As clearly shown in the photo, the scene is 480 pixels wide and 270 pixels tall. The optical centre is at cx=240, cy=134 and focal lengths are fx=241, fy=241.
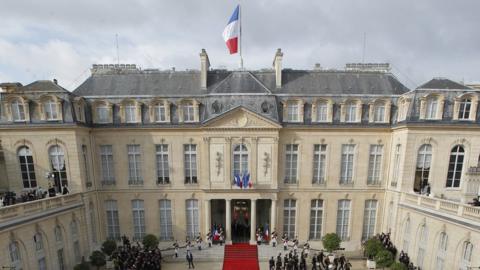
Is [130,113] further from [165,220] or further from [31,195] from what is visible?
[165,220]

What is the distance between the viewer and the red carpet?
20.7 meters

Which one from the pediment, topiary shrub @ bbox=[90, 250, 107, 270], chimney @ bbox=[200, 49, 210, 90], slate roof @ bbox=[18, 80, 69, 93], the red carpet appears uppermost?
chimney @ bbox=[200, 49, 210, 90]

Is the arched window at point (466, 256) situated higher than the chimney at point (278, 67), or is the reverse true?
the chimney at point (278, 67)

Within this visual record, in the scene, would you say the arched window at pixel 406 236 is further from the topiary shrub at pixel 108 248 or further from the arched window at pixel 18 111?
the arched window at pixel 18 111

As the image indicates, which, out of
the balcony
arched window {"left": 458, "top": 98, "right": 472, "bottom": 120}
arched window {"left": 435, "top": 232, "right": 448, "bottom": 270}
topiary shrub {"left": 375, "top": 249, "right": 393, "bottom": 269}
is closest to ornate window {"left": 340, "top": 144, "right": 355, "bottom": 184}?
topiary shrub {"left": 375, "top": 249, "right": 393, "bottom": 269}

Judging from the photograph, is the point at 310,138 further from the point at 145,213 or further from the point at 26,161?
the point at 26,161

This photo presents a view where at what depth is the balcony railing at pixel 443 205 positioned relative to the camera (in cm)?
1537

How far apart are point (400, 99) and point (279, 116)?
36.3ft

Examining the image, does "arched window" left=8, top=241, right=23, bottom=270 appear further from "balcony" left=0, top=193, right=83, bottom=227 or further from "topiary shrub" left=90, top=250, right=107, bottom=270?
"topiary shrub" left=90, top=250, right=107, bottom=270

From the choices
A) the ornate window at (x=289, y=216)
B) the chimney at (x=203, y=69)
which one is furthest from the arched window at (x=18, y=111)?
the ornate window at (x=289, y=216)

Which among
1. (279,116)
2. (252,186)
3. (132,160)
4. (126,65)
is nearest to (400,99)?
(279,116)

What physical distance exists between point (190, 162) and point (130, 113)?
7.44 meters

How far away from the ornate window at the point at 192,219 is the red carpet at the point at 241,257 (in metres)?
3.71

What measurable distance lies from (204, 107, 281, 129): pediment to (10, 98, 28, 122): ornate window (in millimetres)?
15416
